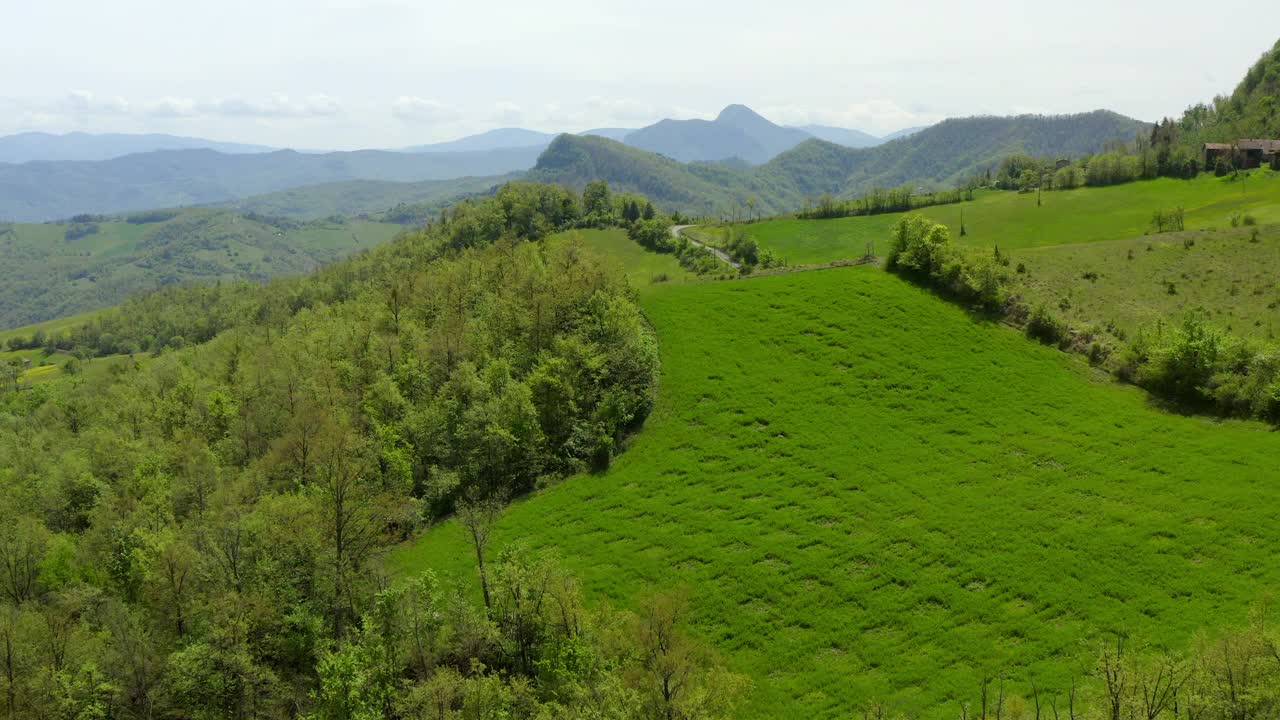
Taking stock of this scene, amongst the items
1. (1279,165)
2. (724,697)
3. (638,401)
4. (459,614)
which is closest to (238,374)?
(638,401)

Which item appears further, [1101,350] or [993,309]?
[993,309]

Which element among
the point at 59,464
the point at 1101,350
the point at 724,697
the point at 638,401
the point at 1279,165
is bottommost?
the point at 59,464

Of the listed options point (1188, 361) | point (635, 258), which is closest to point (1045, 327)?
point (1188, 361)

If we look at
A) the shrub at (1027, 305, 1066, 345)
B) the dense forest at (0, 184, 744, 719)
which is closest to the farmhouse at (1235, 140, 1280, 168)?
the shrub at (1027, 305, 1066, 345)

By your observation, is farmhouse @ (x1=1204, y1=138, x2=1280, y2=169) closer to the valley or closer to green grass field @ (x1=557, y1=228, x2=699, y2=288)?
the valley

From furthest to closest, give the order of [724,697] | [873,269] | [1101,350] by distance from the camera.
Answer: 1. [873,269]
2. [1101,350]
3. [724,697]

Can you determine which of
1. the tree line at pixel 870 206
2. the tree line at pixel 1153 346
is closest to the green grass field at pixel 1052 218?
the tree line at pixel 870 206

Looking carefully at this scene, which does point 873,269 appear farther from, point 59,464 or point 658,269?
point 59,464

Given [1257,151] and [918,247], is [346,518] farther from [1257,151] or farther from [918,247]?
[1257,151]
